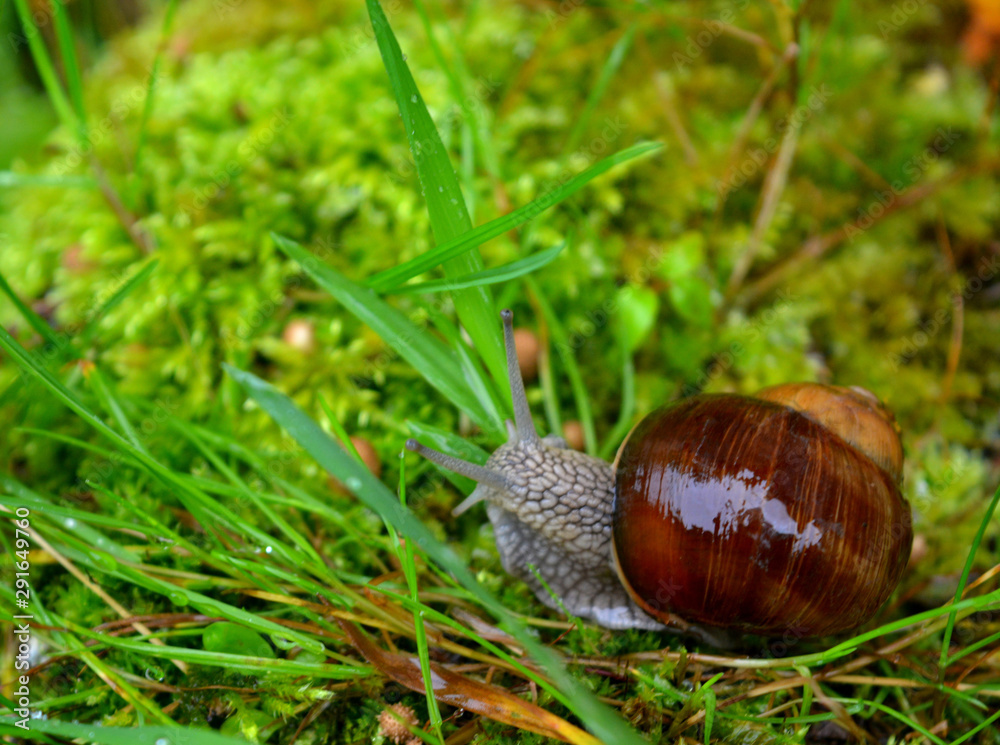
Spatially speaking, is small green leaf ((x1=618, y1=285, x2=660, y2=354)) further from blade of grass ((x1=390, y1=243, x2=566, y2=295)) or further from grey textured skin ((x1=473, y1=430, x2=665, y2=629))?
blade of grass ((x1=390, y1=243, x2=566, y2=295))

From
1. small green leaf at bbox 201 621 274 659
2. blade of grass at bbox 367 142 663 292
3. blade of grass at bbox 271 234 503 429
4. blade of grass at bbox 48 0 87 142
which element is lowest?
small green leaf at bbox 201 621 274 659

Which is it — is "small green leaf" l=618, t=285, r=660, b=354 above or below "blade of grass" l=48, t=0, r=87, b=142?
below

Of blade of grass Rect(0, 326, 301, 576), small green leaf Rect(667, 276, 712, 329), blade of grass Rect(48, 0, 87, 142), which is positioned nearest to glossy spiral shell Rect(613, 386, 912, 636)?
small green leaf Rect(667, 276, 712, 329)

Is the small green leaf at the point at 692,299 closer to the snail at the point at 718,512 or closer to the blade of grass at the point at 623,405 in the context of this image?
the blade of grass at the point at 623,405

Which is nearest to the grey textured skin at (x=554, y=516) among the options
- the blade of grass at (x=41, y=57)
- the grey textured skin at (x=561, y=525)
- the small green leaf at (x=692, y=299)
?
the grey textured skin at (x=561, y=525)

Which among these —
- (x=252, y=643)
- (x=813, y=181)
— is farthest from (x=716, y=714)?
(x=813, y=181)

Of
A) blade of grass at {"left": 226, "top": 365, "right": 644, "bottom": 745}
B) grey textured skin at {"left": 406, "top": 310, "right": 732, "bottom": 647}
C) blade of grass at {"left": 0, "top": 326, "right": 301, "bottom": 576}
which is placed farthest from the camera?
grey textured skin at {"left": 406, "top": 310, "right": 732, "bottom": 647}

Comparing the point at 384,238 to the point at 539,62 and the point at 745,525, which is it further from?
the point at 745,525

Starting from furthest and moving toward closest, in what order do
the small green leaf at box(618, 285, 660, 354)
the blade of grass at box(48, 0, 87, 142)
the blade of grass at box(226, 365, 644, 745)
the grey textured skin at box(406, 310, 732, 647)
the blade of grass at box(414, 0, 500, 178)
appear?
the small green leaf at box(618, 285, 660, 354) < the blade of grass at box(414, 0, 500, 178) < the blade of grass at box(48, 0, 87, 142) < the grey textured skin at box(406, 310, 732, 647) < the blade of grass at box(226, 365, 644, 745)
